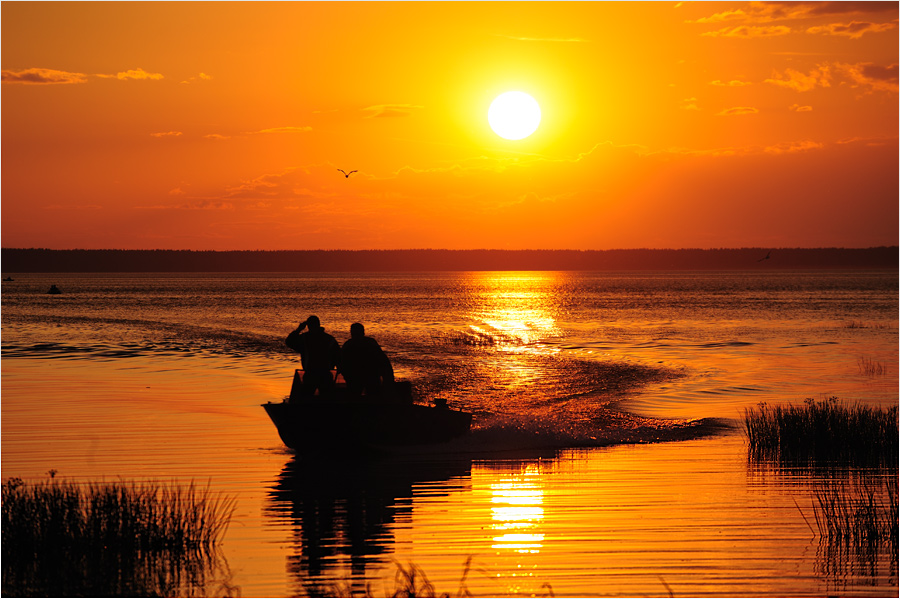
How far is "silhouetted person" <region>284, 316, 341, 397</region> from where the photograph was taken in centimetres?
1567

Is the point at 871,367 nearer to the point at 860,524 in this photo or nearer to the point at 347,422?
the point at 347,422

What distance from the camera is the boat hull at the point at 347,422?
1588 centimetres

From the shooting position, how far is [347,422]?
52.3 ft

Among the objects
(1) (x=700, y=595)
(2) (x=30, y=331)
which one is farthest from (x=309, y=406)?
(2) (x=30, y=331)

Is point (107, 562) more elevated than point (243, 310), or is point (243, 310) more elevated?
A: point (243, 310)

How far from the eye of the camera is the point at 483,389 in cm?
2827

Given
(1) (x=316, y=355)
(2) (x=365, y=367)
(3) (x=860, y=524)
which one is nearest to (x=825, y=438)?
(3) (x=860, y=524)

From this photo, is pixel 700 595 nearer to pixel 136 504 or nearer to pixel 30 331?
pixel 136 504

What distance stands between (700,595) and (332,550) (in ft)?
12.9

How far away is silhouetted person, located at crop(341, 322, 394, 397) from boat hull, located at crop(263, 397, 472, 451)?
0.74ft

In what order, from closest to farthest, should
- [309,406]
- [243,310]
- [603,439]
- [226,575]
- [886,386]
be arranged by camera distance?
[226,575]
[309,406]
[603,439]
[886,386]
[243,310]

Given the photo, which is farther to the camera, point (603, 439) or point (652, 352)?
point (652, 352)

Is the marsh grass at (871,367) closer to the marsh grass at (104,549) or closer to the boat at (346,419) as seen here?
the boat at (346,419)

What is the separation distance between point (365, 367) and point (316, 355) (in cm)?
79
